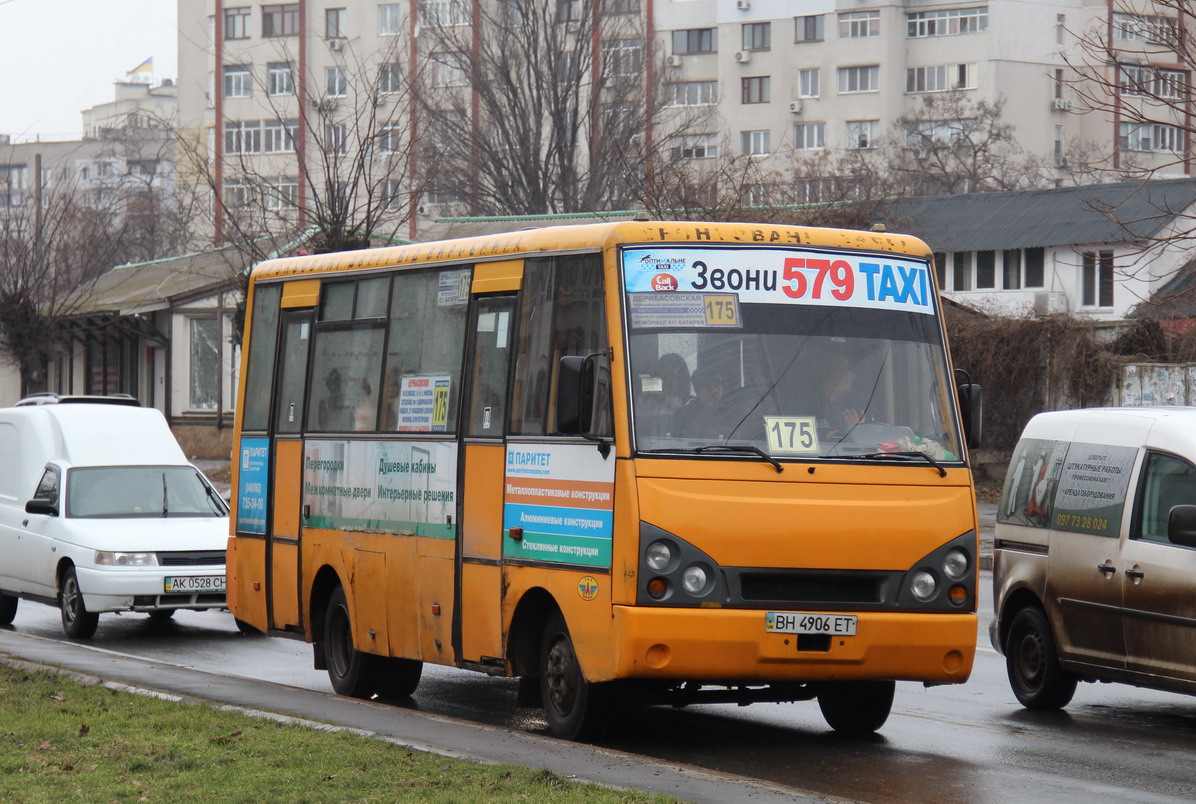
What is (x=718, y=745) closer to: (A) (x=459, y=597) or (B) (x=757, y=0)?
(A) (x=459, y=597)

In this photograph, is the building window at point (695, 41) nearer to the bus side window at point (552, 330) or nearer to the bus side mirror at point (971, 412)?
the bus side window at point (552, 330)

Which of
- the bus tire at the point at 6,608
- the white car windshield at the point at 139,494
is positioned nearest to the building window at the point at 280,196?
the white car windshield at the point at 139,494

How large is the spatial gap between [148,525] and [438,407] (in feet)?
24.1

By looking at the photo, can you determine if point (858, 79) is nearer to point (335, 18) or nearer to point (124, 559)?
point (335, 18)

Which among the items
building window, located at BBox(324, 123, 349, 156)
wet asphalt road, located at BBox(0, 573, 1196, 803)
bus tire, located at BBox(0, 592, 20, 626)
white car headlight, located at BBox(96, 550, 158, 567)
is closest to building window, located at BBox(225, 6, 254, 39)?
building window, located at BBox(324, 123, 349, 156)

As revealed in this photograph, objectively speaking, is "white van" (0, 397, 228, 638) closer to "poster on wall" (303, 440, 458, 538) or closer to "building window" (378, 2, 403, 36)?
"poster on wall" (303, 440, 458, 538)

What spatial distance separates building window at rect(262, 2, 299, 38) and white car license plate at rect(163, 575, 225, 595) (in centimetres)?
8154

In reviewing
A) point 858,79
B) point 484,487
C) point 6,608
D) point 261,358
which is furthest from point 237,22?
point 484,487

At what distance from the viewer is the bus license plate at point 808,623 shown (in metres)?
9.25

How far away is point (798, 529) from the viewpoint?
30.4 ft

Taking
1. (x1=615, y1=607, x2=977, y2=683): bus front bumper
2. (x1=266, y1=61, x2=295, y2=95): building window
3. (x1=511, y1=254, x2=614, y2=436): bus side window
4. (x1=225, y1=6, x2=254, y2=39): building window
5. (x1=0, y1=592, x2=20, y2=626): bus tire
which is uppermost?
(x1=225, y1=6, x2=254, y2=39): building window

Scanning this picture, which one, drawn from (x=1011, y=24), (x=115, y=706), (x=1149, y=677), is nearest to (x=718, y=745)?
(x=1149, y=677)

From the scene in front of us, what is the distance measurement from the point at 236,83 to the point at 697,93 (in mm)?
25267

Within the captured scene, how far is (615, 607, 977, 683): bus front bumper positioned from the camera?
9.07m
